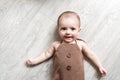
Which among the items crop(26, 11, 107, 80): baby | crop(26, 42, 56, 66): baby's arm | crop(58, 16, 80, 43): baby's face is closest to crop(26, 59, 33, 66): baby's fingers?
crop(26, 42, 56, 66): baby's arm

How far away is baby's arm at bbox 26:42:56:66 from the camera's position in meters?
1.32

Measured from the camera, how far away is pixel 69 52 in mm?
1261

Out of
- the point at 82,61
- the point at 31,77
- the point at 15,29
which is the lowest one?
the point at 31,77

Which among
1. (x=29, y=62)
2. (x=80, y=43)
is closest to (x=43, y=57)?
(x=29, y=62)

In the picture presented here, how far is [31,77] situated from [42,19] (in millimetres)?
335

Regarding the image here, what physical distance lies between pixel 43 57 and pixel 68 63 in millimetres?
164

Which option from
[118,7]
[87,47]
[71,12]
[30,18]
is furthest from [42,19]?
[118,7]

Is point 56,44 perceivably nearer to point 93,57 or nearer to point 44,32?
point 44,32

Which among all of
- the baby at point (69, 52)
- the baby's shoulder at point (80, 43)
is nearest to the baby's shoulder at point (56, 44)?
the baby at point (69, 52)

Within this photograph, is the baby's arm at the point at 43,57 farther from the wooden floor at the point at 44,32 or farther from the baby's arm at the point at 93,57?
the baby's arm at the point at 93,57

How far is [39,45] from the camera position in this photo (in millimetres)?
1368

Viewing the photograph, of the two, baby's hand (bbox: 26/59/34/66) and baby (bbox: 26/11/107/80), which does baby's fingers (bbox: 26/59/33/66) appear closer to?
baby's hand (bbox: 26/59/34/66)

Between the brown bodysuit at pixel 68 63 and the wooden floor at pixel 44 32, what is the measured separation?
9cm

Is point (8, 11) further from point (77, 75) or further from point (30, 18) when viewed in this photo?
point (77, 75)
